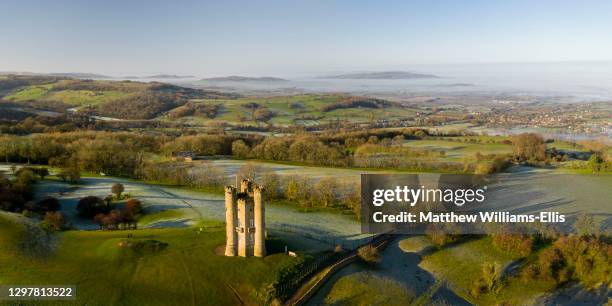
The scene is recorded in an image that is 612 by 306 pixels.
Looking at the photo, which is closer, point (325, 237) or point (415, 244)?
point (415, 244)

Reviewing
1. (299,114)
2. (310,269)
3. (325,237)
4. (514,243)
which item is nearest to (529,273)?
(514,243)

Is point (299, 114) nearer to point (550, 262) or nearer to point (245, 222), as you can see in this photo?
point (550, 262)

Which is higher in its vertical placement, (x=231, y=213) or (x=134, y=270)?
(x=231, y=213)

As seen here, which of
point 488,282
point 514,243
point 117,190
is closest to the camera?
point 488,282

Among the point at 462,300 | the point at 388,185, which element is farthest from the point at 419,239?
the point at 388,185

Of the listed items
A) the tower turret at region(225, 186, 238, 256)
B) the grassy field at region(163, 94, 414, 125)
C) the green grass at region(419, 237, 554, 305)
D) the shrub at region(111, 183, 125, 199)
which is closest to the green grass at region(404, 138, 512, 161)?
the green grass at region(419, 237, 554, 305)

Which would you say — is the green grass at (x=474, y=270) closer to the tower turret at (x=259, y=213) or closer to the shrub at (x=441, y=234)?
the shrub at (x=441, y=234)

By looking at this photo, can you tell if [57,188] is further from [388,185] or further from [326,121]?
[326,121]

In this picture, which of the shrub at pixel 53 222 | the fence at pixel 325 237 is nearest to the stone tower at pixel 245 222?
the fence at pixel 325 237
